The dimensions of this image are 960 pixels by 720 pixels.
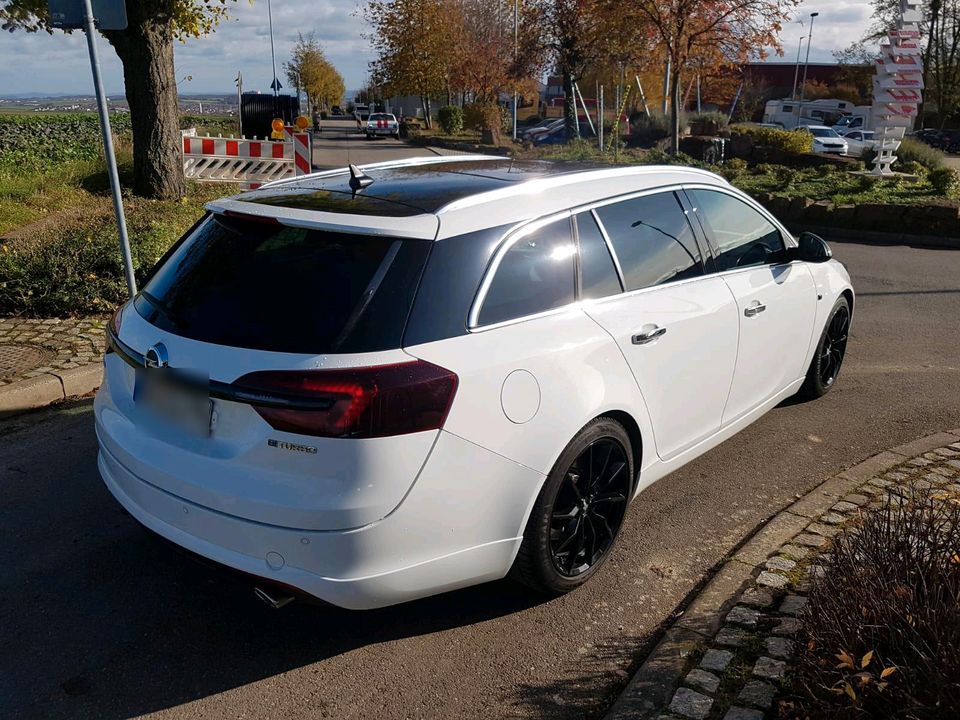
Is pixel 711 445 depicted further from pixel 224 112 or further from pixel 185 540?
pixel 224 112

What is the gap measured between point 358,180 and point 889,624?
2.63 meters

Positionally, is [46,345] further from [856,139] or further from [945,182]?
[856,139]

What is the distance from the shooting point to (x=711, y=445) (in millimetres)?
4586

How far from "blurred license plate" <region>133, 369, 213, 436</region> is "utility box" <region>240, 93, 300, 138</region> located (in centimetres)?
2755

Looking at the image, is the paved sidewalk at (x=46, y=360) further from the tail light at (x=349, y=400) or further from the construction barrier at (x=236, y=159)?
the construction barrier at (x=236, y=159)

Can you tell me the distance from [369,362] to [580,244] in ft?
4.27

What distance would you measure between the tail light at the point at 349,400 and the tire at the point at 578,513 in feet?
2.33

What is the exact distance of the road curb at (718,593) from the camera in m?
2.99

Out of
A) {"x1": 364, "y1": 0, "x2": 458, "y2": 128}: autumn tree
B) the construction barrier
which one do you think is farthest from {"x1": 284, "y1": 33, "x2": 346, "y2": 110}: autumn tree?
the construction barrier

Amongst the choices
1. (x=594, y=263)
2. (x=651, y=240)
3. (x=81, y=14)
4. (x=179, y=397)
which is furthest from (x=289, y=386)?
(x=81, y=14)

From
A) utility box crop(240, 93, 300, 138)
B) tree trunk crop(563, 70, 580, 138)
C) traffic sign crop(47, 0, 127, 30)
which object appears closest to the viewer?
traffic sign crop(47, 0, 127, 30)

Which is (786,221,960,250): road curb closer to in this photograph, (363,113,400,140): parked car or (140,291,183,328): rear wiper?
(140,291,183,328): rear wiper

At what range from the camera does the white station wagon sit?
2.86 metres

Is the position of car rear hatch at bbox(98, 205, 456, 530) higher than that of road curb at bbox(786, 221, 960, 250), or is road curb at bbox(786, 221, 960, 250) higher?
car rear hatch at bbox(98, 205, 456, 530)
